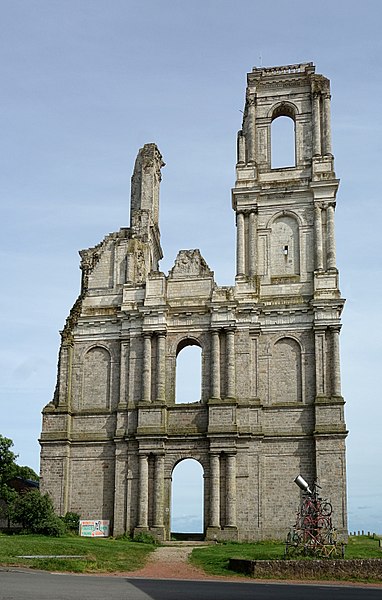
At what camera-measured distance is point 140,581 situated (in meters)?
23.6

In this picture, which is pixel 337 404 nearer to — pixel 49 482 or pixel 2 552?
pixel 49 482

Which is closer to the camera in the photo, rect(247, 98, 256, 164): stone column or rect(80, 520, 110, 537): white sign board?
rect(80, 520, 110, 537): white sign board

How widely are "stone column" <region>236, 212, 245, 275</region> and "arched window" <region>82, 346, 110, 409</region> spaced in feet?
29.6

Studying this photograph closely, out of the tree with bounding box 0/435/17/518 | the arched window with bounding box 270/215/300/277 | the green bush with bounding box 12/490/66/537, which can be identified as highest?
the arched window with bounding box 270/215/300/277

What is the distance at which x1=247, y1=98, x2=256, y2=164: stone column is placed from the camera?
50.0 meters

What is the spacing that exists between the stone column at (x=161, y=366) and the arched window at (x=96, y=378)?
3260 mm

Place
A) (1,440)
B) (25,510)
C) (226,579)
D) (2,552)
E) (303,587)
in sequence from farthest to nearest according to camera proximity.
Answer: (1,440)
(25,510)
(2,552)
(226,579)
(303,587)

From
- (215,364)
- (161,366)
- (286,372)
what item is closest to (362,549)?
(286,372)

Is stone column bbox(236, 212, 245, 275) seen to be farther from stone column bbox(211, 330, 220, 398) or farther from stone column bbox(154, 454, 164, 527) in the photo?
stone column bbox(154, 454, 164, 527)

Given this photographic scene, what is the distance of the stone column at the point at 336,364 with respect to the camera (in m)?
43.7

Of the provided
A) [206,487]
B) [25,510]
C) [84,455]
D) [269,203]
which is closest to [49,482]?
[84,455]

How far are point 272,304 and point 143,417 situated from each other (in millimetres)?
9441

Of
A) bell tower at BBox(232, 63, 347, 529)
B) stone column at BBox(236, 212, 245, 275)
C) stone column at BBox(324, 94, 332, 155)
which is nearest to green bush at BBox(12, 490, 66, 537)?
bell tower at BBox(232, 63, 347, 529)

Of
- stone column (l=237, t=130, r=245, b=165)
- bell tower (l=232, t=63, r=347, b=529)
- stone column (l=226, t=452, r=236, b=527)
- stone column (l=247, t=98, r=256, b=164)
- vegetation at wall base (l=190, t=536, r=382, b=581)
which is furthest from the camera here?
stone column (l=237, t=130, r=245, b=165)
